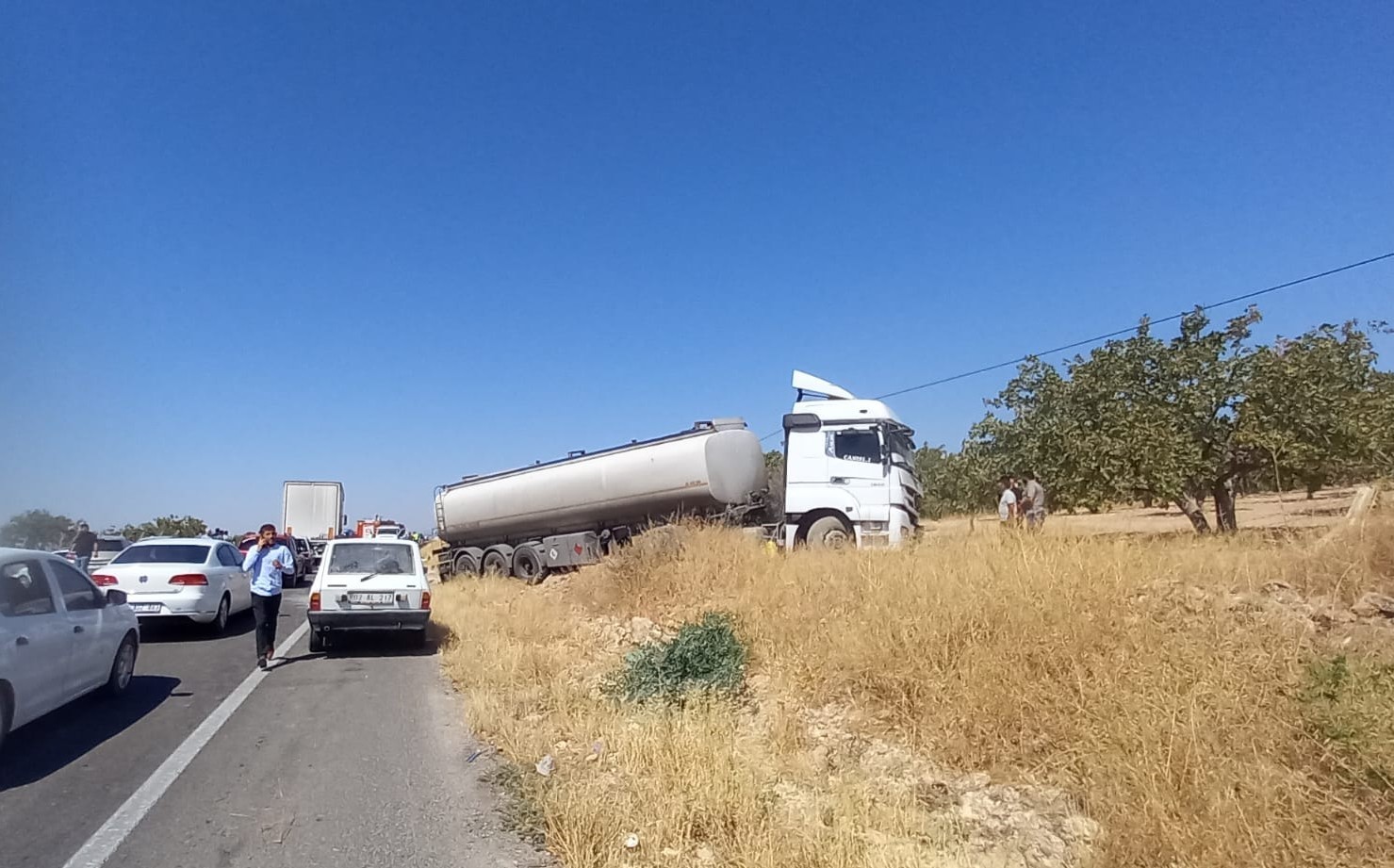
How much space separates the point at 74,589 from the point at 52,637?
102 cm

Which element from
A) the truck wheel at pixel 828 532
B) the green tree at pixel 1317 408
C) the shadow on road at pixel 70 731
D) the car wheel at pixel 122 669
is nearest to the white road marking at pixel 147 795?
the shadow on road at pixel 70 731

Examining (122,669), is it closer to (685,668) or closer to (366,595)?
(366,595)

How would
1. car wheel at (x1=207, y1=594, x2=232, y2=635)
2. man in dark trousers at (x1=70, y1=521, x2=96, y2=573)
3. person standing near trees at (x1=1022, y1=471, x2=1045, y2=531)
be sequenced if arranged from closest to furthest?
1. car wheel at (x1=207, y1=594, x2=232, y2=635)
2. person standing near trees at (x1=1022, y1=471, x2=1045, y2=531)
3. man in dark trousers at (x1=70, y1=521, x2=96, y2=573)

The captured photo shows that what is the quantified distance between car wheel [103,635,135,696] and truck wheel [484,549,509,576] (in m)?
14.0

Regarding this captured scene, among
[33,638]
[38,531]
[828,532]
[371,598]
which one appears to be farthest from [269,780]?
[38,531]

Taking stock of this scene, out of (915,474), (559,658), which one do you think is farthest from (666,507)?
(559,658)

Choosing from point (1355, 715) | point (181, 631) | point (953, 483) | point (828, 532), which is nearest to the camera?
point (1355, 715)

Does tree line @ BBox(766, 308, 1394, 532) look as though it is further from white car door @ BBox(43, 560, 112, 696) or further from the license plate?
white car door @ BBox(43, 560, 112, 696)

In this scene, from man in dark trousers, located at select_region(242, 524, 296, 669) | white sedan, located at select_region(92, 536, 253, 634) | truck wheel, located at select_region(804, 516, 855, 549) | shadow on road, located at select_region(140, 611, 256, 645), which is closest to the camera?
man in dark trousers, located at select_region(242, 524, 296, 669)

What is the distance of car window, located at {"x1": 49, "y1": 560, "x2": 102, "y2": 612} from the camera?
23.9 feet

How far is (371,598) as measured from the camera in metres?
11.3

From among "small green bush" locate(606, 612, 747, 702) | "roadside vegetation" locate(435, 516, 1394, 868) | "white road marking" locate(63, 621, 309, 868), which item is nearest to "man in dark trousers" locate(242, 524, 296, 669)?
"white road marking" locate(63, 621, 309, 868)

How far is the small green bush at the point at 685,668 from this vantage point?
7594 mm

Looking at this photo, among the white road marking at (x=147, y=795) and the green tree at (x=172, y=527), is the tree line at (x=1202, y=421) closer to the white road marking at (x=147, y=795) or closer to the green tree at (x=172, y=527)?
the white road marking at (x=147, y=795)
